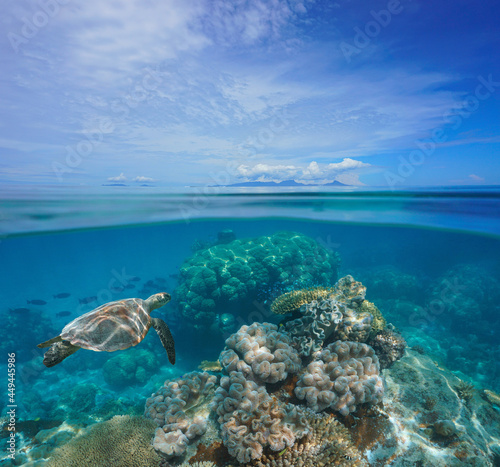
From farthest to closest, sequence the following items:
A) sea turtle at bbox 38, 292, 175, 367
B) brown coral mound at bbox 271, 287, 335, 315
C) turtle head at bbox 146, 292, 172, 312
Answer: brown coral mound at bbox 271, 287, 335, 315 → turtle head at bbox 146, 292, 172, 312 → sea turtle at bbox 38, 292, 175, 367

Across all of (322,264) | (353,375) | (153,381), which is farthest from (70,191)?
(353,375)

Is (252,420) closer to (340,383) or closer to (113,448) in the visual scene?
(340,383)

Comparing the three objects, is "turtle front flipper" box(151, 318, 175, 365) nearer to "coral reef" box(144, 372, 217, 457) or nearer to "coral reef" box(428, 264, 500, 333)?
"coral reef" box(144, 372, 217, 457)

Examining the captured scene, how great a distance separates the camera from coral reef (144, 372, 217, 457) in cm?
382

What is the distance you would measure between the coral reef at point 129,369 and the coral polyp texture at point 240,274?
4.15 meters

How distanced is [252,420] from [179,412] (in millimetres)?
1517

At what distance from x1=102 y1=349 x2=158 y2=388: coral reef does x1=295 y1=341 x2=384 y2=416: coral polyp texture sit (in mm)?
11953

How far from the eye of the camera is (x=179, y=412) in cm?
430

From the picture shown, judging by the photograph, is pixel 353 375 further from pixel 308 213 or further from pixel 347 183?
pixel 308 213

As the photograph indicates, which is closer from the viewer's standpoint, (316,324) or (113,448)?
(113,448)

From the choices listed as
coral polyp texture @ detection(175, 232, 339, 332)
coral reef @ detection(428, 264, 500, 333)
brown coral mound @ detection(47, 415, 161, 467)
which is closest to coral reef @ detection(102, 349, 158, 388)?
coral polyp texture @ detection(175, 232, 339, 332)

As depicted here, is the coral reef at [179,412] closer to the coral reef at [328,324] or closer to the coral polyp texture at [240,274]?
the coral reef at [328,324]

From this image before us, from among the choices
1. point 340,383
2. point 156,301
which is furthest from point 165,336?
point 340,383

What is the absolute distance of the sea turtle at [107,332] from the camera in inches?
148
